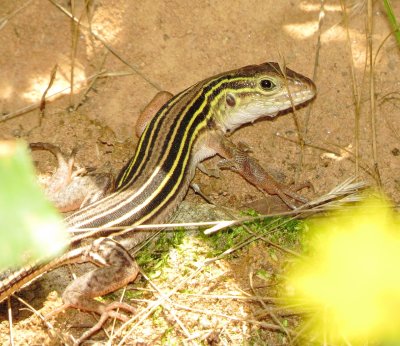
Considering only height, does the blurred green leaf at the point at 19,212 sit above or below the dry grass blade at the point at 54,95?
below

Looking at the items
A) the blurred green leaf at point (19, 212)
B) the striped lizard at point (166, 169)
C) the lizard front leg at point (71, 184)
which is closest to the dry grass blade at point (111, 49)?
the striped lizard at point (166, 169)

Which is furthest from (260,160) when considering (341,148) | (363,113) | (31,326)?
(31,326)

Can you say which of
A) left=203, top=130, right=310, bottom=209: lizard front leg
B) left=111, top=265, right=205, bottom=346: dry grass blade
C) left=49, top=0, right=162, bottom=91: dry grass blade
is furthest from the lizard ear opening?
left=111, top=265, right=205, bottom=346: dry grass blade

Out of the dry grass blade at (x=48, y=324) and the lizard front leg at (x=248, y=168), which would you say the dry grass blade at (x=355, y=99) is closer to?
the lizard front leg at (x=248, y=168)

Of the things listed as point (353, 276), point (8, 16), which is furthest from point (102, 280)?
point (8, 16)

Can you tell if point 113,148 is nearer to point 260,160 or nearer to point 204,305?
point 260,160

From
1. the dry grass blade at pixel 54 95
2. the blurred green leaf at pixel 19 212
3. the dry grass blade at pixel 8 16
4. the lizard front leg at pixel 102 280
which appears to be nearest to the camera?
the blurred green leaf at pixel 19 212
